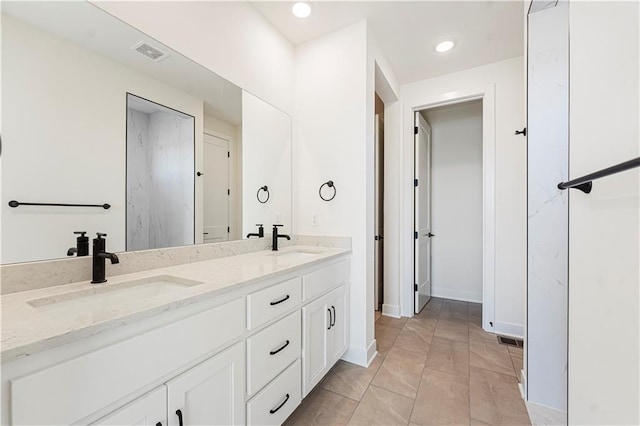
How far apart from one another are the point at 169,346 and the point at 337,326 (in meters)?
1.25

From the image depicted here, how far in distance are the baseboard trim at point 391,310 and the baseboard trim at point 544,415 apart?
145cm

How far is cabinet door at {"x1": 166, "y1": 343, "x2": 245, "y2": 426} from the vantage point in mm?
876

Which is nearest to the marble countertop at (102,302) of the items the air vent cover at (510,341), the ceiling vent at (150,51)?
the ceiling vent at (150,51)

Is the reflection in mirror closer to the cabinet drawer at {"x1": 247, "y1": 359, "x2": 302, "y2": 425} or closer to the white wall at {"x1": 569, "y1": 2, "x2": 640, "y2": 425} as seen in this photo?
the cabinet drawer at {"x1": 247, "y1": 359, "x2": 302, "y2": 425}

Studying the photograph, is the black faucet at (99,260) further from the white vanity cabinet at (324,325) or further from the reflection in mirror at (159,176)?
the white vanity cabinet at (324,325)

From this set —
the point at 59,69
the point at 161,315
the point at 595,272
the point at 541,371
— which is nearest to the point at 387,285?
the point at 541,371

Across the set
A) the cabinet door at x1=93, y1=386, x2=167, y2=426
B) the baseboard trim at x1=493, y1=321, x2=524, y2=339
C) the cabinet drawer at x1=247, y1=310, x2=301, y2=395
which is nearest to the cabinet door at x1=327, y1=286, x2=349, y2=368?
the cabinet drawer at x1=247, y1=310, x2=301, y2=395

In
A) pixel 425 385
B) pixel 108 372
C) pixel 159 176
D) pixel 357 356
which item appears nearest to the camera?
pixel 108 372

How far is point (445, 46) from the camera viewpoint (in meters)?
2.39

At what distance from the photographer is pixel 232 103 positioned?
1.88 metres

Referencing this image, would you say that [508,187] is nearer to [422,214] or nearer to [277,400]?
[422,214]

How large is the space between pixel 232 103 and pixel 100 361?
1.65 metres

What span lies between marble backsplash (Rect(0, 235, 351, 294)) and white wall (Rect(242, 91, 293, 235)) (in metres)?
0.24

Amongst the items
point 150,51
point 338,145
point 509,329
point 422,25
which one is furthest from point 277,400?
point 422,25
